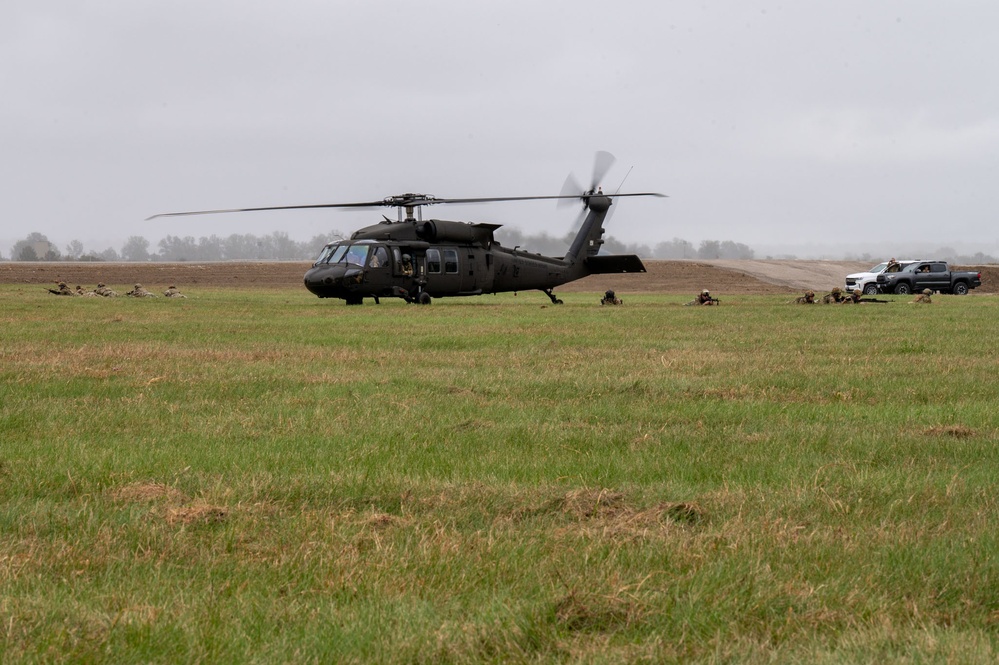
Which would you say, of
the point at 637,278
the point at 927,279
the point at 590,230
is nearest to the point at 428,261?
the point at 590,230

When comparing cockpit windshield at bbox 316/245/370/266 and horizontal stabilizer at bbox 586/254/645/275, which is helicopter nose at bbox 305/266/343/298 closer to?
cockpit windshield at bbox 316/245/370/266

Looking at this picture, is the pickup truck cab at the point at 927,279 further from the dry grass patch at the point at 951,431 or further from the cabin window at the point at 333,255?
the dry grass patch at the point at 951,431

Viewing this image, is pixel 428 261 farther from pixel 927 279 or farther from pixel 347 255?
pixel 927 279

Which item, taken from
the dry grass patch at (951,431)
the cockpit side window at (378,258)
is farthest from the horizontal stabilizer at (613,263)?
the dry grass patch at (951,431)

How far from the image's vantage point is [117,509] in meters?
5.21

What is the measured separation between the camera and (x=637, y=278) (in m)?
62.9

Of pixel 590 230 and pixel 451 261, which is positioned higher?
pixel 590 230

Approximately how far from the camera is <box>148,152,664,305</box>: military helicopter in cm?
2730

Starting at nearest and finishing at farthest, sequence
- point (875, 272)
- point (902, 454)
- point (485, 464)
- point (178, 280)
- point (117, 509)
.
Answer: point (117, 509), point (485, 464), point (902, 454), point (875, 272), point (178, 280)

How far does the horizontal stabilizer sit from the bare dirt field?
60.4 ft

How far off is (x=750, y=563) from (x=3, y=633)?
282cm

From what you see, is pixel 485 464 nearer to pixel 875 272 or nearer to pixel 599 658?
pixel 599 658

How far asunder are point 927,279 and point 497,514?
1797 inches

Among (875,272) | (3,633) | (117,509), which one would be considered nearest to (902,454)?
(117,509)
